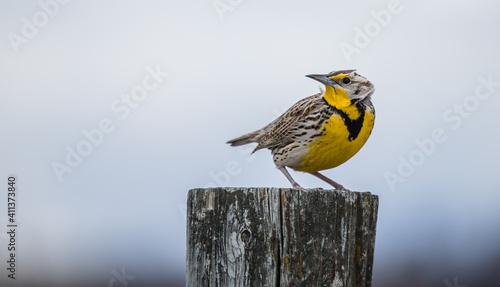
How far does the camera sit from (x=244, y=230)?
252 centimetres

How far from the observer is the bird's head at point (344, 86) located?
14.5 feet

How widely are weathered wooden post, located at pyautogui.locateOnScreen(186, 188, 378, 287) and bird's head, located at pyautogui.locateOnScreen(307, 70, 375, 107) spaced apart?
1900 millimetres

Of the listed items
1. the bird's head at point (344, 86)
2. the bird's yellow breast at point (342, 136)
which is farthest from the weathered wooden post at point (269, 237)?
the bird's head at point (344, 86)

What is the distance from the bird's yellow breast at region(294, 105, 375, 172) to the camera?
4281 millimetres

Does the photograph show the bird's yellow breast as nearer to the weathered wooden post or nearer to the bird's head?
the bird's head

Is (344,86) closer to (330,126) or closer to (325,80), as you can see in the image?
(325,80)

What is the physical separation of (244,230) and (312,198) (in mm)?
308

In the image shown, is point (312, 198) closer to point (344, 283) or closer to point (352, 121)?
point (344, 283)

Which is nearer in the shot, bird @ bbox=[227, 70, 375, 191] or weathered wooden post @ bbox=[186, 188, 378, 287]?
weathered wooden post @ bbox=[186, 188, 378, 287]

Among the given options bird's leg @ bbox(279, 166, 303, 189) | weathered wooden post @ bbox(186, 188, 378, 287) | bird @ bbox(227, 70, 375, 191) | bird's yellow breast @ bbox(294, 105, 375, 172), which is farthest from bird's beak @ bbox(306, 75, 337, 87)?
weathered wooden post @ bbox(186, 188, 378, 287)

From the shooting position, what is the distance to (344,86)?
4434 mm

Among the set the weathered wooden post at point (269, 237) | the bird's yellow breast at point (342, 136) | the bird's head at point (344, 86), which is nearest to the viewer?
the weathered wooden post at point (269, 237)

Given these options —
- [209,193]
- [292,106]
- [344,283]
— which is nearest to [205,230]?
[209,193]

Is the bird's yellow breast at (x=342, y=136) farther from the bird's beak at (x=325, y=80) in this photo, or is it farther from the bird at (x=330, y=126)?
the bird's beak at (x=325, y=80)
